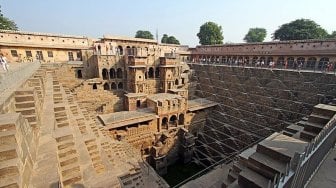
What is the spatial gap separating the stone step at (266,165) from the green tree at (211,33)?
44067 millimetres

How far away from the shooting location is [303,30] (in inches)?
1346

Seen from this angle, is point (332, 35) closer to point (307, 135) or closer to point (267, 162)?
point (307, 135)

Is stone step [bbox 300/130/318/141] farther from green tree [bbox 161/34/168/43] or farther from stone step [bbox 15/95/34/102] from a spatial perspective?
green tree [bbox 161/34/168/43]

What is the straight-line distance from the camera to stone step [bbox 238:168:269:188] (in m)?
3.79

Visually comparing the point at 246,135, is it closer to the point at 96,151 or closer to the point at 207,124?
the point at 207,124

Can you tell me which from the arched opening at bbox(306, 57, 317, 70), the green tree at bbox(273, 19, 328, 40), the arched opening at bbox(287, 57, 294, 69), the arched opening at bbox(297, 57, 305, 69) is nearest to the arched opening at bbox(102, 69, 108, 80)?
the arched opening at bbox(287, 57, 294, 69)

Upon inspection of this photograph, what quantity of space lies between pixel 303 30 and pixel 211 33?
19510mm

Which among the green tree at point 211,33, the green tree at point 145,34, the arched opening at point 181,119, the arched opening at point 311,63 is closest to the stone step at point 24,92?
the arched opening at point 181,119

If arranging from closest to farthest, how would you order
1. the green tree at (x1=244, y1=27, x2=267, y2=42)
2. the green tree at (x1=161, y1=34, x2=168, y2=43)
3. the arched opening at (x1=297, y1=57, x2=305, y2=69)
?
the arched opening at (x1=297, y1=57, x2=305, y2=69)
the green tree at (x1=244, y1=27, x2=267, y2=42)
the green tree at (x1=161, y1=34, x2=168, y2=43)

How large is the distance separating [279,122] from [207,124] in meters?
7.65

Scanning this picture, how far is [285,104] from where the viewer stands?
15898mm

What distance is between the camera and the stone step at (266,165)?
149 inches

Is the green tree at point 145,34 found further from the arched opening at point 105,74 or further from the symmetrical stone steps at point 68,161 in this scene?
the symmetrical stone steps at point 68,161

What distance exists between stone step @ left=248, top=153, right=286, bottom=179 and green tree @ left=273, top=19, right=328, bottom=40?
136 feet
